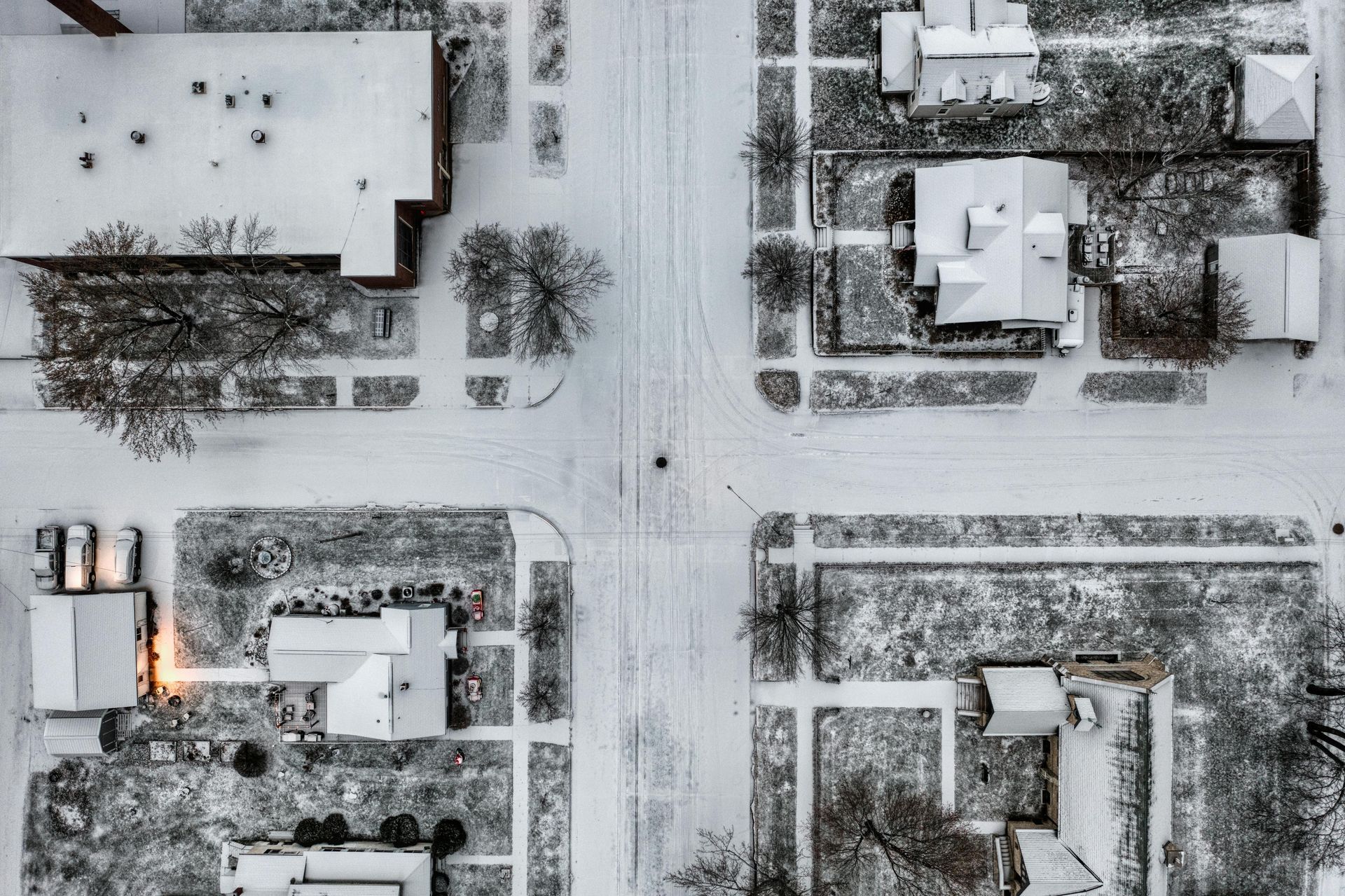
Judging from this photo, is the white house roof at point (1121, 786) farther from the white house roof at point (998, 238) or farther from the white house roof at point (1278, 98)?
the white house roof at point (1278, 98)

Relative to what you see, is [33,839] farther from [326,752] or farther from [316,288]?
[316,288]

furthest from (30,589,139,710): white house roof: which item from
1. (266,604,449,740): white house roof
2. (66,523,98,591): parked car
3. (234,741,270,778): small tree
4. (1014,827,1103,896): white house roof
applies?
(1014,827,1103,896): white house roof

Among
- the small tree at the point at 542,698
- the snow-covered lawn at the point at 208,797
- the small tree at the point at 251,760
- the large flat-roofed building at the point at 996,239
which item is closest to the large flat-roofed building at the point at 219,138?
the small tree at the point at 542,698

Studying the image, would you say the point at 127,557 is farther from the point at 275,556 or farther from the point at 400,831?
the point at 400,831

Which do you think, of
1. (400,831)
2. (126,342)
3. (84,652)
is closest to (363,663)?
(400,831)

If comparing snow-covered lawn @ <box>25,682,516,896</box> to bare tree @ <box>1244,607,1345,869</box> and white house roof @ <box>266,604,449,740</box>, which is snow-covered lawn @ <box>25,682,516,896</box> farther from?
bare tree @ <box>1244,607,1345,869</box>

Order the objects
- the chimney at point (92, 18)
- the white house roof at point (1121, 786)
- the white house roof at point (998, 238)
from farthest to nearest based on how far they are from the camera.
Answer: the white house roof at point (998, 238)
the white house roof at point (1121, 786)
the chimney at point (92, 18)

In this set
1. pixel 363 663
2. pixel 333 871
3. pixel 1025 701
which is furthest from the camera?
pixel 333 871
